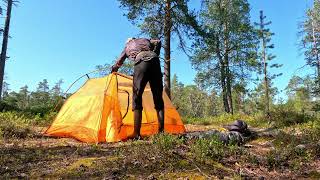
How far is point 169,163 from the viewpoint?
414cm

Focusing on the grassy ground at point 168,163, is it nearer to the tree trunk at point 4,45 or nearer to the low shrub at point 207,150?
the low shrub at point 207,150

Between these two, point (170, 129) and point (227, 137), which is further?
point (170, 129)

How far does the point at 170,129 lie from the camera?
8.41 meters

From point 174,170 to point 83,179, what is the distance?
95cm

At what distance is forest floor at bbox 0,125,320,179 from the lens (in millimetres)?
3909

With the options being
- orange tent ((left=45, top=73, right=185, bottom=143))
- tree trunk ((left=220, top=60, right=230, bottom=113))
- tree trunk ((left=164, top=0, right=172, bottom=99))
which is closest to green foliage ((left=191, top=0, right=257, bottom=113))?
tree trunk ((left=220, top=60, right=230, bottom=113))

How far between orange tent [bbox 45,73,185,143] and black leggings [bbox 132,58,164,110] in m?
0.86

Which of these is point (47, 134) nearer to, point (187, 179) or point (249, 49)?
point (187, 179)

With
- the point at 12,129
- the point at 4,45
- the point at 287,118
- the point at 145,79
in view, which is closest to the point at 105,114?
the point at 145,79

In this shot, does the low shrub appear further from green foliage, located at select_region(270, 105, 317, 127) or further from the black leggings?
green foliage, located at select_region(270, 105, 317, 127)

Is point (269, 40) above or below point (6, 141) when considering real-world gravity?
above

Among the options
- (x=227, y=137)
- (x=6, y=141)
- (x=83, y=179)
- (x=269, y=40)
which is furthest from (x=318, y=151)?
(x=269, y=40)

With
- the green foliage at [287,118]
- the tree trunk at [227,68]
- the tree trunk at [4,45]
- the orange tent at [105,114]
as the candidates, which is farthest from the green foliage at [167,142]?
the tree trunk at [227,68]

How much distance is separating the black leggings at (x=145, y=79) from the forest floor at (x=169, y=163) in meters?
1.54
